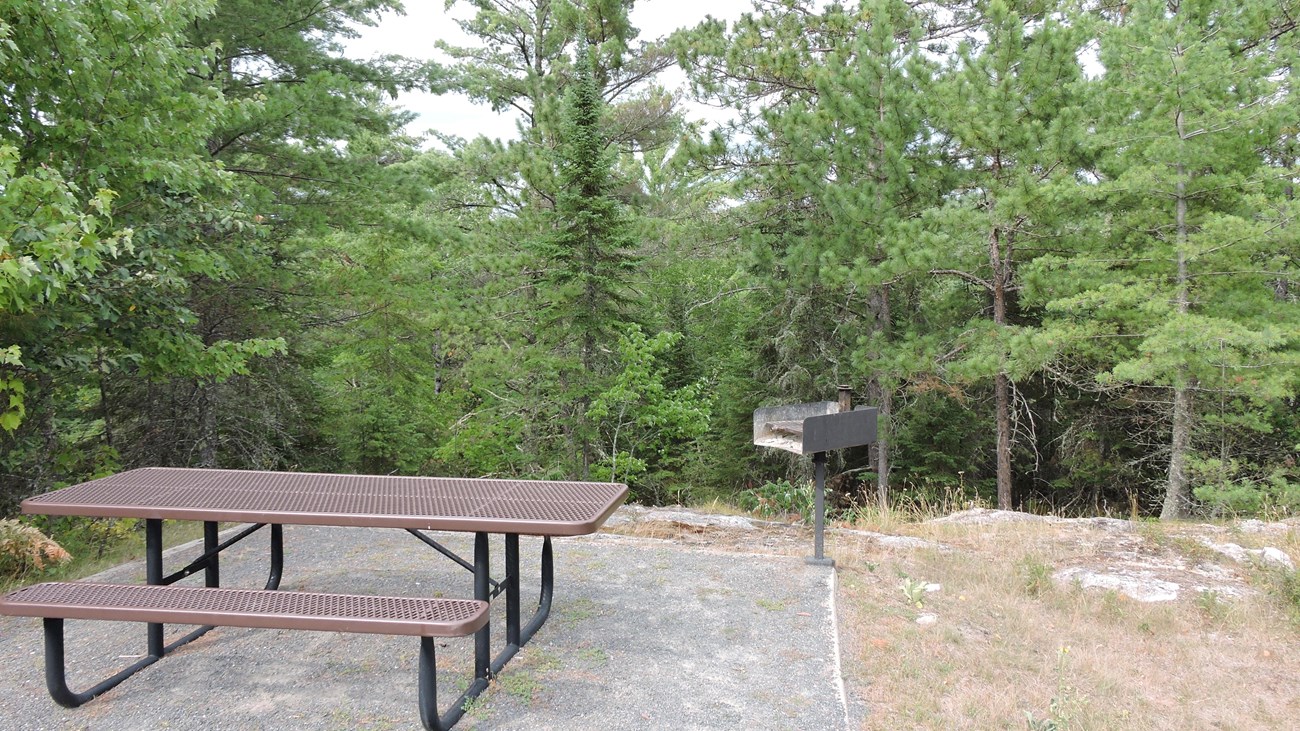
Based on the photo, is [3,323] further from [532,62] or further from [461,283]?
[532,62]

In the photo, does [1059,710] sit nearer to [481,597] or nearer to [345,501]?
[481,597]

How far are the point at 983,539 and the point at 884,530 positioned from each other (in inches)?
33.5

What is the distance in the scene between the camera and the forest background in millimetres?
5324

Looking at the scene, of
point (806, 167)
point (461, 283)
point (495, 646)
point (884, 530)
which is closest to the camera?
point (495, 646)

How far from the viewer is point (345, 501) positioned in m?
3.46

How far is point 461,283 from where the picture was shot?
1400 cm

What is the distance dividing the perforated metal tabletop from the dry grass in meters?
1.46

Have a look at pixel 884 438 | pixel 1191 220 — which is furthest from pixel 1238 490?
pixel 884 438

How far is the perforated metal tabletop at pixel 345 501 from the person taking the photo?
10.1 feet

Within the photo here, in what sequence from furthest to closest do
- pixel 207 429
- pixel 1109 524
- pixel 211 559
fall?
pixel 207 429, pixel 1109 524, pixel 211 559

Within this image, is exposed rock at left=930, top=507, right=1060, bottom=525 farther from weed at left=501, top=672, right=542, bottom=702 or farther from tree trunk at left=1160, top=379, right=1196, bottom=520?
weed at left=501, top=672, right=542, bottom=702

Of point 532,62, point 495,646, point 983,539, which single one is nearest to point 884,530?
point 983,539

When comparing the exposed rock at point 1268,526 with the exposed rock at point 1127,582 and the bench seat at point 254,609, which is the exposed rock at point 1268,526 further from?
the bench seat at point 254,609

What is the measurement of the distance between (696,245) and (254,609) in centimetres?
1118
